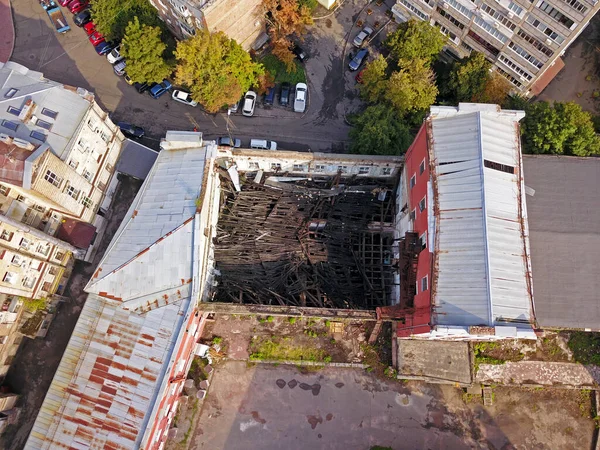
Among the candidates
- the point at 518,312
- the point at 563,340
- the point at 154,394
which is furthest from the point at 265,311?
the point at 563,340

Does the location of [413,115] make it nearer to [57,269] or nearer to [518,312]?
[518,312]

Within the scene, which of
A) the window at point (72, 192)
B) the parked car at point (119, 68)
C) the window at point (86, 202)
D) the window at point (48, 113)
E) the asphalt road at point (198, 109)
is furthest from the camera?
the parked car at point (119, 68)

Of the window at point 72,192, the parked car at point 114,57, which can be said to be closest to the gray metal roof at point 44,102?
the window at point 72,192

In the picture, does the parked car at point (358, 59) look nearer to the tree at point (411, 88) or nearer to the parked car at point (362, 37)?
the parked car at point (362, 37)

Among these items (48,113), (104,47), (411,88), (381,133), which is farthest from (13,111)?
(411,88)

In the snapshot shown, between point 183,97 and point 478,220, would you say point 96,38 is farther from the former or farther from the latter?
point 478,220

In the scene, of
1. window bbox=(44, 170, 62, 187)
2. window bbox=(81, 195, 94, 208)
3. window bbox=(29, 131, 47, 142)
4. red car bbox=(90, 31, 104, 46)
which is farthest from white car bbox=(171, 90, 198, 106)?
window bbox=(44, 170, 62, 187)
